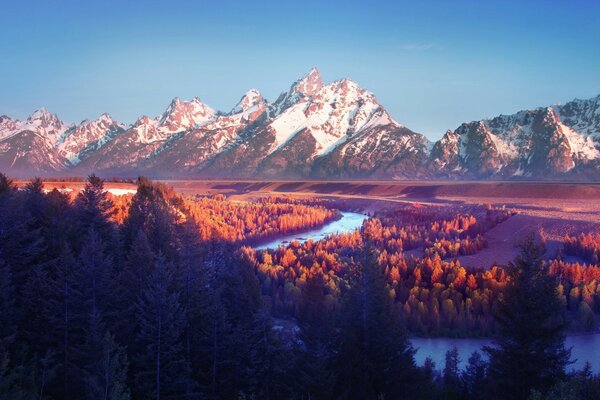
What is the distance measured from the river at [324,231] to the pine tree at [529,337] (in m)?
59.3

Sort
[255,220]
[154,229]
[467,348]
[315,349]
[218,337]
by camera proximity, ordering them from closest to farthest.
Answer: [315,349] → [218,337] → [467,348] → [154,229] → [255,220]

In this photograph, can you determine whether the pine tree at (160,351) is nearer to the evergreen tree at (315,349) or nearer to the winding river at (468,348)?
the evergreen tree at (315,349)

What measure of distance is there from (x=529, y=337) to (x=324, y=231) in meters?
79.5

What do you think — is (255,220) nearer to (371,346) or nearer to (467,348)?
(467,348)

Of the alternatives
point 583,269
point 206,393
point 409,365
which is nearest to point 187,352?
point 206,393

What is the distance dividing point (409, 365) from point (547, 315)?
6.94m

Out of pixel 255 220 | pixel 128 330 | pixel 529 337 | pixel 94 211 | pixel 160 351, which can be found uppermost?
pixel 94 211

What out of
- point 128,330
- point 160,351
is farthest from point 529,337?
point 128,330

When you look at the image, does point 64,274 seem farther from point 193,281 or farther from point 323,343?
point 323,343

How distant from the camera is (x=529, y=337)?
22469mm

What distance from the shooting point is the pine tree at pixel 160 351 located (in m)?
22.1

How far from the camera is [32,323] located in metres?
25.5

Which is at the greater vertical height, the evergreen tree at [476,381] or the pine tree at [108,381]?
the pine tree at [108,381]

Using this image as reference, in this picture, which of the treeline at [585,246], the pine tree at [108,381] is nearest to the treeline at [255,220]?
the treeline at [585,246]
